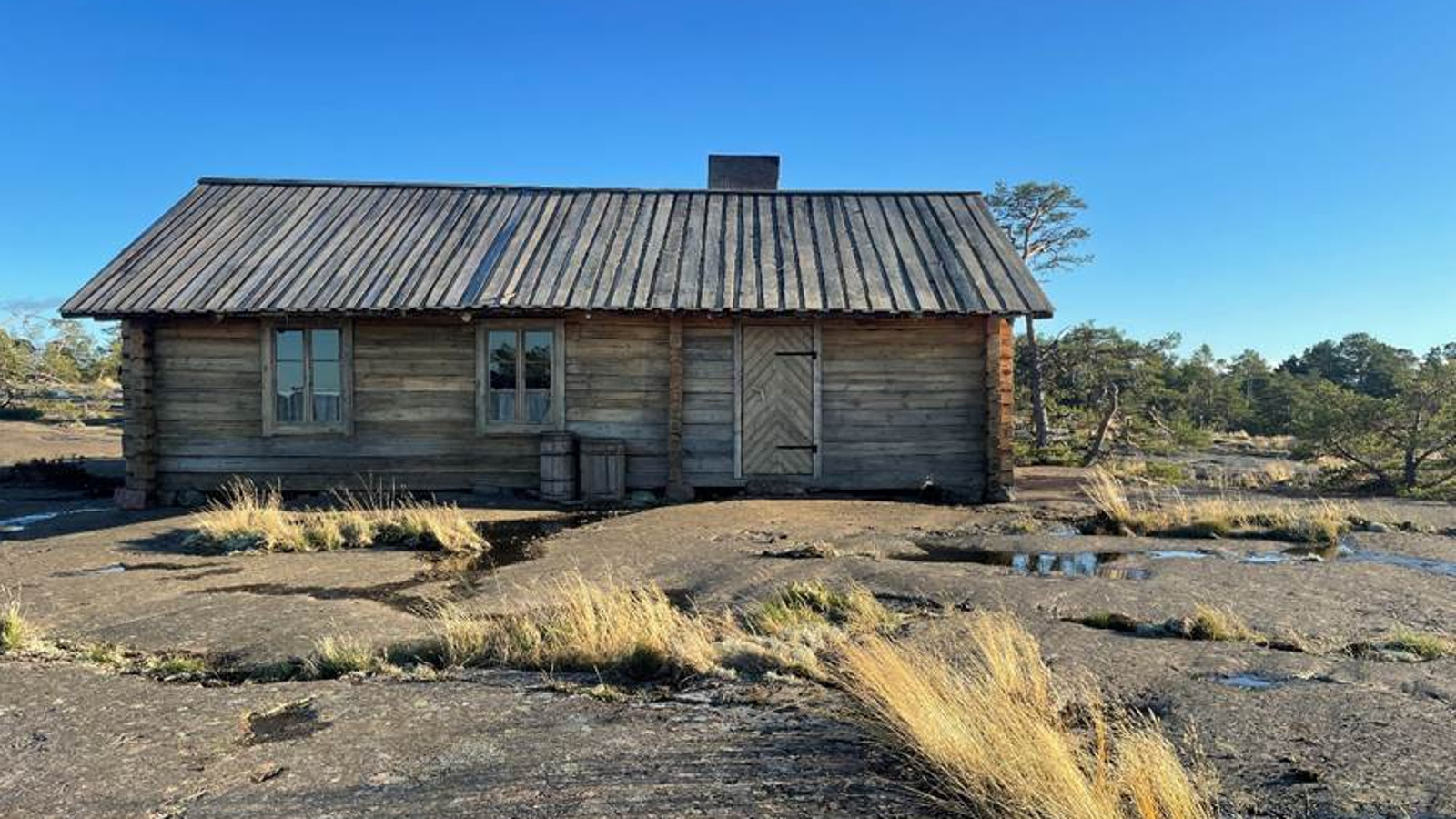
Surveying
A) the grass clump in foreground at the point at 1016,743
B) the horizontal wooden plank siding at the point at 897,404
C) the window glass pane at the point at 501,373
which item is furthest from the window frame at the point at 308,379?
the grass clump in foreground at the point at 1016,743

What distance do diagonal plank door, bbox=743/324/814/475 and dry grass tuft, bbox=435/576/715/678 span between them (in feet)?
23.6

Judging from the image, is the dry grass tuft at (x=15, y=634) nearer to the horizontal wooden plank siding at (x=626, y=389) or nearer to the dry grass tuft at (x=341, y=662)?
the dry grass tuft at (x=341, y=662)

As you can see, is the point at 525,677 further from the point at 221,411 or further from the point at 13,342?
the point at 13,342

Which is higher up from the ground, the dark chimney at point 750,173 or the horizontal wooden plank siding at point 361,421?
the dark chimney at point 750,173

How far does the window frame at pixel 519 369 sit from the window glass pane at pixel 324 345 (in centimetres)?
215

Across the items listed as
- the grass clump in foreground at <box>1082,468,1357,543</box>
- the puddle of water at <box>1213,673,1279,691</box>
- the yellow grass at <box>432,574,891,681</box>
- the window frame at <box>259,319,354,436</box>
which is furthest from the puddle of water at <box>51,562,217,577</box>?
the grass clump in foreground at <box>1082,468,1357,543</box>

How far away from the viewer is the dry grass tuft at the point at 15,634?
534 cm

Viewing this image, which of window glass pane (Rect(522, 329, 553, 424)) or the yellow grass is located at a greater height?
window glass pane (Rect(522, 329, 553, 424))

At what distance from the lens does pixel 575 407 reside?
42.3 ft

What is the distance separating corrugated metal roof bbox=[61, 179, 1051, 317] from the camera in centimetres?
1239

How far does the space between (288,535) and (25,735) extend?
569 cm

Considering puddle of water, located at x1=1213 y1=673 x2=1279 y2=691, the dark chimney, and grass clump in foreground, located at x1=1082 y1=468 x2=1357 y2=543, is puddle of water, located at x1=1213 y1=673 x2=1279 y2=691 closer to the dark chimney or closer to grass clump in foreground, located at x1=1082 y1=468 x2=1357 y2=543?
grass clump in foreground, located at x1=1082 y1=468 x2=1357 y2=543

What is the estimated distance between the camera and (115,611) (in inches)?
259

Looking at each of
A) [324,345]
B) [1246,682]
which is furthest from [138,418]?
[1246,682]
